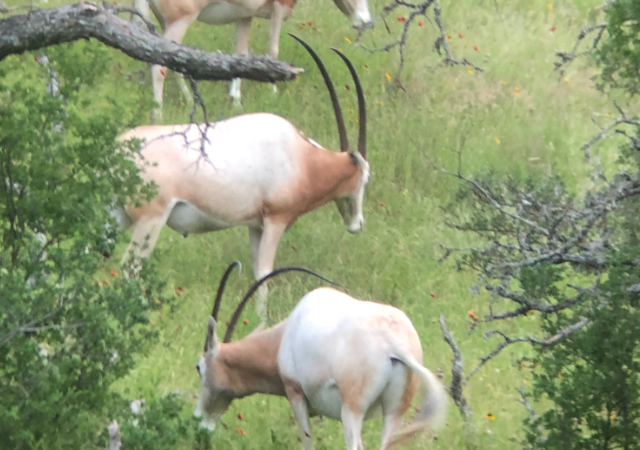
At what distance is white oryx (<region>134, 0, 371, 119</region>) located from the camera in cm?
884

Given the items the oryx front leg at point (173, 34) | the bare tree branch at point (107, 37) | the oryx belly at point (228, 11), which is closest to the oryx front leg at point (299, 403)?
the bare tree branch at point (107, 37)

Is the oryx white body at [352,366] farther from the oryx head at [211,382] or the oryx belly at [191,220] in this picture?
the oryx belly at [191,220]

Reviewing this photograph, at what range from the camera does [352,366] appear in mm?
4594

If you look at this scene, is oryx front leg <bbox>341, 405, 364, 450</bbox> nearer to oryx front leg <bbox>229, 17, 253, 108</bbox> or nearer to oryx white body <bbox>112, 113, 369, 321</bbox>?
oryx white body <bbox>112, 113, 369, 321</bbox>

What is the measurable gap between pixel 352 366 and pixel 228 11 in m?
5.74

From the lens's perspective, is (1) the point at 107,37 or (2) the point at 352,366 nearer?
(1) the point at 107,37

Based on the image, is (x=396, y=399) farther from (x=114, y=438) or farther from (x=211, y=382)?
(x=114, y=438)

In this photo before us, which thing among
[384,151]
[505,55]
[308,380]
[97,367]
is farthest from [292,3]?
[97,367]

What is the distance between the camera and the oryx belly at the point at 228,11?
30.5 feet

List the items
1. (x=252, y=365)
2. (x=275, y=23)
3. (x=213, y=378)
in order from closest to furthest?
(x=252, y=365)
(x=213, y=378)
(x=275, y=23)

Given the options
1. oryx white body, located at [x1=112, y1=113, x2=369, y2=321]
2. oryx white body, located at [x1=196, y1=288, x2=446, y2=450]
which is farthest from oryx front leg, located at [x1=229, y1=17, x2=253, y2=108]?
oryx white body, located at [x1=196, y1=288, x2=446, y2=450]

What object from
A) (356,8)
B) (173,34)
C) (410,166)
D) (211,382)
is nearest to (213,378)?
(211,382)

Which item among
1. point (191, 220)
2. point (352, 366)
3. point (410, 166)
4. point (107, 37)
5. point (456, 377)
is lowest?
point (410, 166)

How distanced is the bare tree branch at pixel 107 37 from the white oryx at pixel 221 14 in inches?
182
